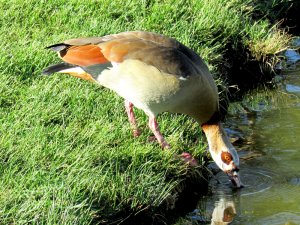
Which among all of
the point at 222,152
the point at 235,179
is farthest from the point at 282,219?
the point at 222,152

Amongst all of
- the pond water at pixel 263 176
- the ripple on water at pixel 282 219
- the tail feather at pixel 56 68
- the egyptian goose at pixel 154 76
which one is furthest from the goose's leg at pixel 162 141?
the tail feather at pixel 56 68

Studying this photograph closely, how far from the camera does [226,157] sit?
6145mm

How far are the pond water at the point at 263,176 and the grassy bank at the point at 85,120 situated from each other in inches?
16.3

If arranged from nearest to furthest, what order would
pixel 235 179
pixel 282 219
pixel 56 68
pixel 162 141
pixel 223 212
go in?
1. pixel 282 219
2. pixel 223 212
3. pixel 162 141
4. pixel 235 179
5. pixel 56 68

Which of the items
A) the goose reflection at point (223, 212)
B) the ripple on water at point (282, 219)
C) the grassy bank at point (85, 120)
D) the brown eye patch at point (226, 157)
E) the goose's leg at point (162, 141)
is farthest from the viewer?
the brown eye patch at point (226, 157)

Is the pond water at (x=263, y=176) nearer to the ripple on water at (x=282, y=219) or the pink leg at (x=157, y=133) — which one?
the ripple on water at (x=282, y=219)

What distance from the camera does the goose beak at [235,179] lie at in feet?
19.8

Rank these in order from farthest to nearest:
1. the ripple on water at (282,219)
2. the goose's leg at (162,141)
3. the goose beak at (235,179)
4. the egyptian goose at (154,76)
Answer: the goose beak at (235,179), the egyptian goose at (154,76), the goose's leg at (162,141), the ripple on water at (282,219)

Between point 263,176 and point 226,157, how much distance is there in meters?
0.37

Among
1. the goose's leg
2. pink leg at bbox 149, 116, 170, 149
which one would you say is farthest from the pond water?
pink leg at bbox 149, 116, 170, 149

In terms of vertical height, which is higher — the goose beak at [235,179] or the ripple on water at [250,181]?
the goose beak at [235,179]

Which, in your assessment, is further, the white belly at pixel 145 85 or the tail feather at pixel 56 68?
the tail feather at pixel 56 68

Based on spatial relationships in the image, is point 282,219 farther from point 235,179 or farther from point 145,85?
point 145,85

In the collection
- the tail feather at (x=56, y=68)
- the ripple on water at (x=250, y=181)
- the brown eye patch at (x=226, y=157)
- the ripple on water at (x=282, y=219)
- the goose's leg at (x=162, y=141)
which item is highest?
the tail feather at (x=56, y=68)
